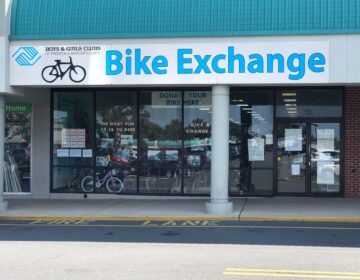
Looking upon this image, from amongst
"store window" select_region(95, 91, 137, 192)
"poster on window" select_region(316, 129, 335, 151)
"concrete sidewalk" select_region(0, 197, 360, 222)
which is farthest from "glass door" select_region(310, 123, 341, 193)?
"store window" select_region(95, 91, 137, 192)

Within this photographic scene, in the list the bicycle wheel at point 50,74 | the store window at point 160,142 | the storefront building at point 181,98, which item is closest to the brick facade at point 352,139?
the storefront building at point 181,98

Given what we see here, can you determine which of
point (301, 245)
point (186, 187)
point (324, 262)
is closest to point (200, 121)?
point (186, 187)

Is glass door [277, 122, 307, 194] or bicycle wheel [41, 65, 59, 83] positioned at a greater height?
bicycle wheel [41, 65, 59, 83]

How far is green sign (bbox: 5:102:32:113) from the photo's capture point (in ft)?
57.3

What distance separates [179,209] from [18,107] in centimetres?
663

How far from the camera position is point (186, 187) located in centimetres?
1686

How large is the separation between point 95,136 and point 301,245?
9105mm

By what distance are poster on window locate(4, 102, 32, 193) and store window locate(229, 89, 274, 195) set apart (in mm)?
6501

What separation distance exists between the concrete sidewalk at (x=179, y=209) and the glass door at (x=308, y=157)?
1.80 feet

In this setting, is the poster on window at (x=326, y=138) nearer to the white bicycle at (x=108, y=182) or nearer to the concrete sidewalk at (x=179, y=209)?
the concrete sidewalk at (x=179, y=209)

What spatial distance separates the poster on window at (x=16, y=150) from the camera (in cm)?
1758

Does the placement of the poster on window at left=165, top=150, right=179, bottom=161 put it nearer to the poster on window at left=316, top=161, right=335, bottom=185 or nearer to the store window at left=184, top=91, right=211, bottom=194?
the store window at left=184, top=91, right=211, bottom=194

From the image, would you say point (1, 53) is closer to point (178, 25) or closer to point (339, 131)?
point (178, 25)

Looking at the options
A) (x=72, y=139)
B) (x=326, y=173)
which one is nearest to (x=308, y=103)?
(x=326, y=173)
